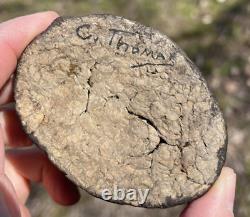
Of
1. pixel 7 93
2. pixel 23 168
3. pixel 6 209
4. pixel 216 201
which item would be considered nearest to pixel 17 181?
pixel 23 168

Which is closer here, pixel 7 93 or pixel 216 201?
pixel 216 201

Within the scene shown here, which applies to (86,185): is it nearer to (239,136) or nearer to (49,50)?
(49,50)

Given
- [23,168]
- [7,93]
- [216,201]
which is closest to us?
[216,201]

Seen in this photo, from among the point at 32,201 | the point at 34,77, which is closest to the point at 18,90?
the point at 34,77

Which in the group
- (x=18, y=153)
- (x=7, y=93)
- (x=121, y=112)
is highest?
(x=121, y=112)

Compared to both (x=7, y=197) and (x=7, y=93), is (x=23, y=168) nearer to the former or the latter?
(x=7, y=93)

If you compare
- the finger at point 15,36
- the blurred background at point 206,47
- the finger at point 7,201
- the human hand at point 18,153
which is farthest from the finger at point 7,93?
the blurred background at point 206,47
